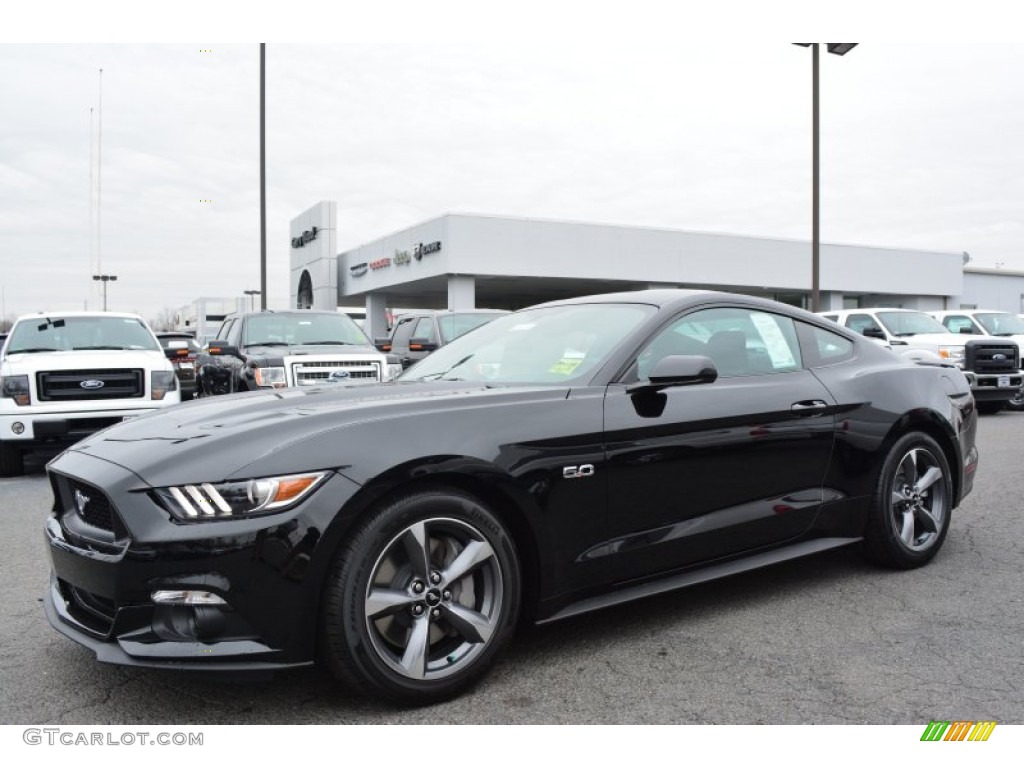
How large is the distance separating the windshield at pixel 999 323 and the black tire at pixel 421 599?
15.4 meters

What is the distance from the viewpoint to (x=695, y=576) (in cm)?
373

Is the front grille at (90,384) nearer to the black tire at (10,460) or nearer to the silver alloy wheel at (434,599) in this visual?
the black tire at (10,460)

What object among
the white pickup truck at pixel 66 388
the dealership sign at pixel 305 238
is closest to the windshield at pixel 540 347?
the white pickup truck at pixel 66 388

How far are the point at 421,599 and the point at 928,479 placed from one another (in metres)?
3.16

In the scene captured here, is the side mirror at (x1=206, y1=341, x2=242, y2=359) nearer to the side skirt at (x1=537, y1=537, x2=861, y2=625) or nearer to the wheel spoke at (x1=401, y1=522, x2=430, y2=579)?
the side skirt at (x1=537, y1=537, x2=861, y2=625)

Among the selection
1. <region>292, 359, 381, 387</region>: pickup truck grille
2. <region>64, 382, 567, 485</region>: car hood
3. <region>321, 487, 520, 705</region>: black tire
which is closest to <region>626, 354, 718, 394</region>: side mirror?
<region>64, 382, 567, 485</region>: car hood

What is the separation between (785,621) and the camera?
12.8 ft

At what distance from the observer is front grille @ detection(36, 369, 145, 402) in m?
8.52

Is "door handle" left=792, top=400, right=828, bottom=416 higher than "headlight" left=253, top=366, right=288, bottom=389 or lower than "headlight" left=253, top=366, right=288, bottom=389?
lower

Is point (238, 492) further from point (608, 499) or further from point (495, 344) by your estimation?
point (495, 344)

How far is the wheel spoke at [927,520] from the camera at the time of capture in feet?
15.5

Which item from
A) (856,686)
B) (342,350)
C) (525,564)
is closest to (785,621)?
(856,686)

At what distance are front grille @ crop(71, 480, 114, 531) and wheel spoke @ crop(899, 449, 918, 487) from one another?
382cm

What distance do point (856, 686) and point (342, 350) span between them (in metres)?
7.70
